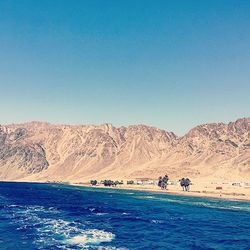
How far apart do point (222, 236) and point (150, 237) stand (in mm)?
21068

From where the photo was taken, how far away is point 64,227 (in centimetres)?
12719

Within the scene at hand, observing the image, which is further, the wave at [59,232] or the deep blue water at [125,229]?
the deep blue water at [125,229]

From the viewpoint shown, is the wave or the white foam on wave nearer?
the wave

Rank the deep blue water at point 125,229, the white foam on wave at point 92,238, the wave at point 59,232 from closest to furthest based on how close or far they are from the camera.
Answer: the wave at point 59,232, the white foam on wave at point 92,238, the deep blue water at point 125,229

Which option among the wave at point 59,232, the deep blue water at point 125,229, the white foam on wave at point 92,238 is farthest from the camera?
the deep blue water at point 125,229

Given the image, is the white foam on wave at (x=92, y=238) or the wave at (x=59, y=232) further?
the white foam on wave at (x=92, y=238)

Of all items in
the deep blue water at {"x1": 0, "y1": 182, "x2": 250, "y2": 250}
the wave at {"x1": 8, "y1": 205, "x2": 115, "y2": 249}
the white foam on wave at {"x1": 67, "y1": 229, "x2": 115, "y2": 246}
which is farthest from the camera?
the deep blue water at {"x1": 0, "y1": 182, "x2": 250, "y2": 250}

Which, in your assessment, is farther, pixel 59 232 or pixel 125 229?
pixel 125 229

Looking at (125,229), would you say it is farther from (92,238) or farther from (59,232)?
(59,232)

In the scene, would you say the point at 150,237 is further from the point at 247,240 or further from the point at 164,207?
Result: the point at 164,207

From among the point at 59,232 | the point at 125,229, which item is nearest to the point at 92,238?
the point at 59,232

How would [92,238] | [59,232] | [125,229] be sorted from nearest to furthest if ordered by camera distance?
[92,238] < [59,232] < [125,229]

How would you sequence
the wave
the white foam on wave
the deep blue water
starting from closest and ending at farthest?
the wave → the white foam on wave → the deep blue water

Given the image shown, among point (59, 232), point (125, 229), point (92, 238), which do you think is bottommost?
point (92, 238)
